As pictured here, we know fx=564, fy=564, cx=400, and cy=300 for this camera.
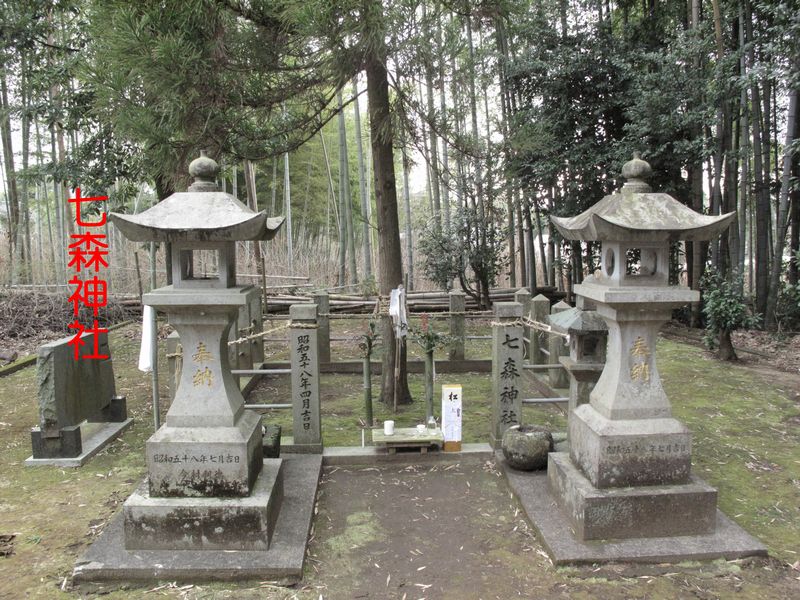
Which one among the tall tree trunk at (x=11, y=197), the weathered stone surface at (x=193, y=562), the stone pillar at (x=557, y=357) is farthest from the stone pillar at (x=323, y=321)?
the tall tree trunk at (x=11, y=197)

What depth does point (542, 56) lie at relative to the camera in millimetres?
9703

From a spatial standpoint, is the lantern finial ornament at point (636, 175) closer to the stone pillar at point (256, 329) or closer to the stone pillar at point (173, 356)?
the stone pillar at point (173, 356)

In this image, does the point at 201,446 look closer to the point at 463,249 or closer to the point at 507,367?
the point at 507,367

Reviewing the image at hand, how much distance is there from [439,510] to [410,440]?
0.80m

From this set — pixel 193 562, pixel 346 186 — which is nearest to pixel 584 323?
pixel 193 562

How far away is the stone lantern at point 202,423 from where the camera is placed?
Result: 3.08 m

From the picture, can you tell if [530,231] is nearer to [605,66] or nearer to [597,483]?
[605,66]

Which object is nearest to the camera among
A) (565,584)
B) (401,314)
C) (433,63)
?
(565,584)

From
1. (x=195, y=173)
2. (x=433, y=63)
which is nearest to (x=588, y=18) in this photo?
(x=433, y=63)

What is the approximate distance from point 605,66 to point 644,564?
8.52 m

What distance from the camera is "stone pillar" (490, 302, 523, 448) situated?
4.50 meters

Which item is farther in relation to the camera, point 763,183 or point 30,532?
point 763,183

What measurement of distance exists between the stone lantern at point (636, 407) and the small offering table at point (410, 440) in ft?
4.02

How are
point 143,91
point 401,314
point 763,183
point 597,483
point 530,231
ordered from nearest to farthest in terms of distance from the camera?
point 597,483 < point 143,91 < point 401,314 < point 763,183 < point 530,231
